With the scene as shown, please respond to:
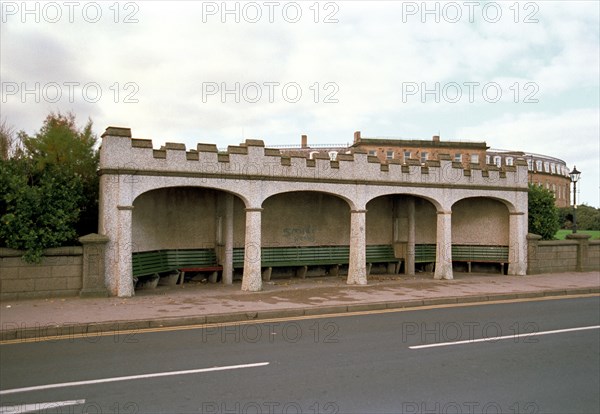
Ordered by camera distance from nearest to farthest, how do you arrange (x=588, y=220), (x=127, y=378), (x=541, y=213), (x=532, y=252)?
(x=127, y=378) < (x=532, y=252) < (x=541, y=213) < (x=588, y=220)

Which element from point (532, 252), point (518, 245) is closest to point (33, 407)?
point (518, 245)

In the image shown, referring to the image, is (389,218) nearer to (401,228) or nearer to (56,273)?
(401,228)

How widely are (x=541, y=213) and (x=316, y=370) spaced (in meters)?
18.0

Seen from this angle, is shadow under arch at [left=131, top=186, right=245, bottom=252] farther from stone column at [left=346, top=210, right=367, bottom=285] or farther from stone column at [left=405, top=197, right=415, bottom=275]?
stone column at [left=405, top=197, right=415, bottom=275]

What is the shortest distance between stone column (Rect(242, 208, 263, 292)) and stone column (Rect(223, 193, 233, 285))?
4.96 feet

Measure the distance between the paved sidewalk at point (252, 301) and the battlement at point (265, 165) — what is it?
3632 mm

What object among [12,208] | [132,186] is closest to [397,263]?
[132,186]

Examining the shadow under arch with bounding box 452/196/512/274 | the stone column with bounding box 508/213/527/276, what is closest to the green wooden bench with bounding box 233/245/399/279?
the shadow under arch with bounding box 452/196/512/274

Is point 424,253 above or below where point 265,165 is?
below

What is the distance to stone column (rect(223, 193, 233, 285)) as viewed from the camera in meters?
15.7

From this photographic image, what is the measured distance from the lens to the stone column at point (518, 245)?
1878cm

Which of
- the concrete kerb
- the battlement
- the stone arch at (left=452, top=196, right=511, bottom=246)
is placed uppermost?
the battlement

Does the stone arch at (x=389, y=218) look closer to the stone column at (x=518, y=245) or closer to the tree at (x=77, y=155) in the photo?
the stone column at (x=518, y=245)

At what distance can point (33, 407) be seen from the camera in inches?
205
